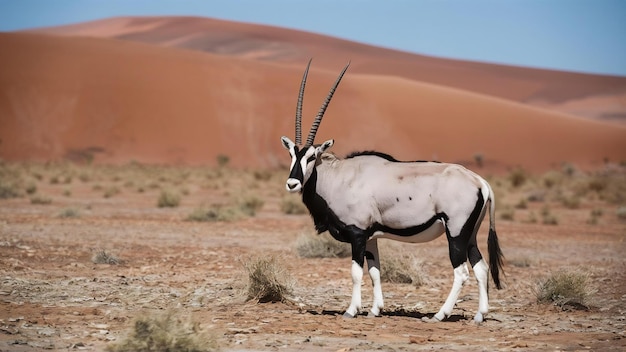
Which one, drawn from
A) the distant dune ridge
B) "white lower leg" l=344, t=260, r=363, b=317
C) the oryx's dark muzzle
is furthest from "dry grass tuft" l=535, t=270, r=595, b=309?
the distant dune ridge

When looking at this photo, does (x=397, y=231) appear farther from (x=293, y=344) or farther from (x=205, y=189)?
(x=205, y=189)

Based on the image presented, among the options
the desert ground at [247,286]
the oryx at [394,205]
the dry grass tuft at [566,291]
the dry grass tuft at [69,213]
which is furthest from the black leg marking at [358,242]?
the dry grass tuft at [69,213]

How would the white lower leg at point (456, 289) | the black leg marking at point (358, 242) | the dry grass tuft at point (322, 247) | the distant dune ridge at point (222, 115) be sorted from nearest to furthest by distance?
the white lower leg at point (456, 289) → the black leg marking at point (358, 242) → the dry grass tuft at point (322, 247) → the distant dune ridge at point (222, 115)

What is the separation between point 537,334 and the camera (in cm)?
877

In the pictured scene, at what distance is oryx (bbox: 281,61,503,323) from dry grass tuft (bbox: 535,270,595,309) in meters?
1.23

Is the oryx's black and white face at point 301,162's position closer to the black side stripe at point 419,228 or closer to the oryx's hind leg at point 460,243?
the black side stripe at point 419,228

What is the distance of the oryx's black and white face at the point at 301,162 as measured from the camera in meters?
9.34

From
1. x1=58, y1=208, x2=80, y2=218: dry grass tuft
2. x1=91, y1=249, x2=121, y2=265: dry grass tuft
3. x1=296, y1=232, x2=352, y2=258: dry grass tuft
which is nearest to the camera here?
x1=91, y1=249, x2=121, y2=265: dry grass tuft

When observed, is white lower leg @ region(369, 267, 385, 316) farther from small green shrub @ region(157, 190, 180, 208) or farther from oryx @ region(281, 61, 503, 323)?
small green shrub @ region(157, 190, 180, 208)

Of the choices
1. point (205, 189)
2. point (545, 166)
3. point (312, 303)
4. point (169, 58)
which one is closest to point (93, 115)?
point (169, 58)

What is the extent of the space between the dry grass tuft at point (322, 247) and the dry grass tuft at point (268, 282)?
18.4 ft


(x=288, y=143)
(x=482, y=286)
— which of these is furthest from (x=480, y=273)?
(x=288, y=143)

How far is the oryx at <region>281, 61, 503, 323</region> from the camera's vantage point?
9.23 meters

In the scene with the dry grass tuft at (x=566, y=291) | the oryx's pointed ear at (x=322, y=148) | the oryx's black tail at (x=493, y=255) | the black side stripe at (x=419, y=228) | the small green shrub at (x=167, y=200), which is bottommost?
the small green shrub at (x=167, y=200)
